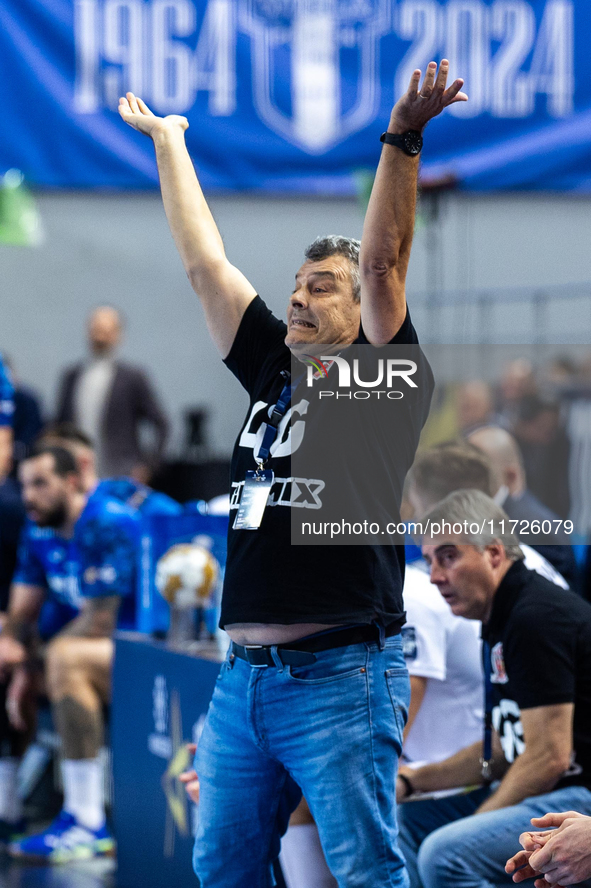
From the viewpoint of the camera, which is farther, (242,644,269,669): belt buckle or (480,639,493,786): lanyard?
(480,639,493,786): lanyard

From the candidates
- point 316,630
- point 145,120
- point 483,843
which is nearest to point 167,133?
point 145,120

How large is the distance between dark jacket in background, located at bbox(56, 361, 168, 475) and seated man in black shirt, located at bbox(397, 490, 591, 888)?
405cm

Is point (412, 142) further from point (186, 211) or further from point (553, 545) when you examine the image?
point (553, 545)

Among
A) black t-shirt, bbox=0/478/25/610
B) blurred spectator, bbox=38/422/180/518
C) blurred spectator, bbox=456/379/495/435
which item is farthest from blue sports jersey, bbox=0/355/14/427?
blurred spectator, bbox=456/379/495/435

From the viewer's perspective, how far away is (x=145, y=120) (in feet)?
6.73

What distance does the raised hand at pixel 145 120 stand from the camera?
203 centimetres

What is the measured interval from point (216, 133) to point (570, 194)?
2467mm

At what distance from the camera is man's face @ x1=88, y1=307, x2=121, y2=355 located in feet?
20.6

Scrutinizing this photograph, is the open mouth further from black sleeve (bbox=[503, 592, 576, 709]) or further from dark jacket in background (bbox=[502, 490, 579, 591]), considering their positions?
dark jacket in background (bbox=[502, 490, 579, 591])

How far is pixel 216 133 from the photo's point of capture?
6242 mm

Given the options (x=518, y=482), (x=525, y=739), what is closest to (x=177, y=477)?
(x=518, y=482)

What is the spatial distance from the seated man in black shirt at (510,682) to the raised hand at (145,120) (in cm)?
93

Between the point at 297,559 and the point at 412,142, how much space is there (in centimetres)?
66

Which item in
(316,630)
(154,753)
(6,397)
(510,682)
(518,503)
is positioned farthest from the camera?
(6,397)
